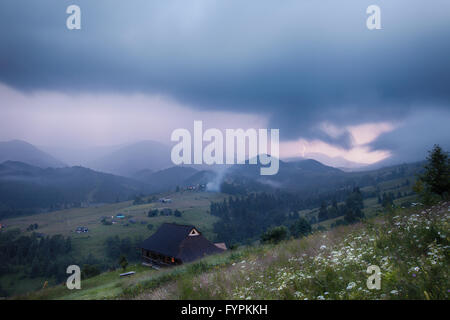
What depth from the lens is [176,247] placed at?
39625 millimetres

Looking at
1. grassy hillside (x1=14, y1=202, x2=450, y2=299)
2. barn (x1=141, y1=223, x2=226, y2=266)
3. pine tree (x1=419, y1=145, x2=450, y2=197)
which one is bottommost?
barn (x1=141, y1=223, x2=226, y2=266)

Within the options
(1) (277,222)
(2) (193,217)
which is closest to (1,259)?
(2) (193,217)

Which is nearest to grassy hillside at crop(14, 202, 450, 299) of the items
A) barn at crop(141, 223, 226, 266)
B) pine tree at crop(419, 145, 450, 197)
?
pine tree at crop(419, 145, 450, 197)

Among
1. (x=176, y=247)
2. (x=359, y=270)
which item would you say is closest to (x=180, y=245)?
(x=176, y=247)

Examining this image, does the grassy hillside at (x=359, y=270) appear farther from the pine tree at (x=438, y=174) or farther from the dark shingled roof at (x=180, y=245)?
the dark shingled roof at (x=180, y=245)

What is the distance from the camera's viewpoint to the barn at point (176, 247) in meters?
38.4

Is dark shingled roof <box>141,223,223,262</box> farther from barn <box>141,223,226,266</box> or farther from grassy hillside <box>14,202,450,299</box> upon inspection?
grassy hillside <box>14,202,450,299</box>

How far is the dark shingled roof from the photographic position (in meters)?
38.7

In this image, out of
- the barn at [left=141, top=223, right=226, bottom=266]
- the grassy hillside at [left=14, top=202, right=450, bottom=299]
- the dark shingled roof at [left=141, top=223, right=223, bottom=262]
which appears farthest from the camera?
the dark shingled roof at [left=141, top=223, right=223, bottom=262]

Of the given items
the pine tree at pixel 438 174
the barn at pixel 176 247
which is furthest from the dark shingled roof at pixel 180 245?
the pine tree at pixel 438 174
